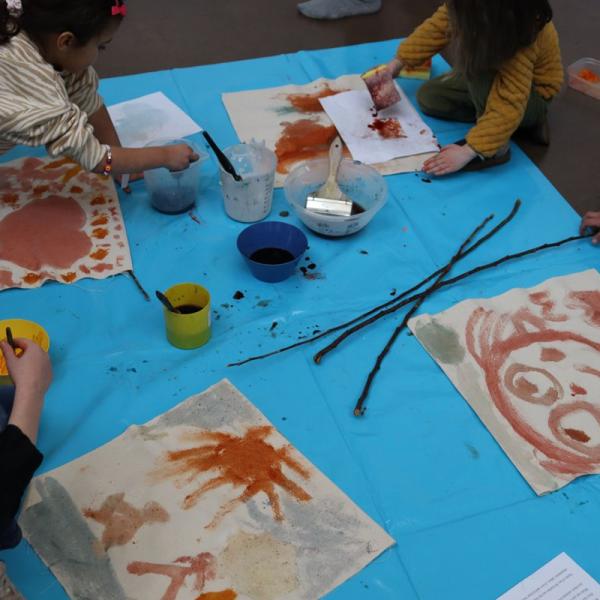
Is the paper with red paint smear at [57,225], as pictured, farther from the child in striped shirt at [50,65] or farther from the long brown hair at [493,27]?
the long brown hair at [493,27]

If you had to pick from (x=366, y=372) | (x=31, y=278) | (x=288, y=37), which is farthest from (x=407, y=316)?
(x=288, y=37)

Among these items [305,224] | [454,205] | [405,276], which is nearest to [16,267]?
[305,224]

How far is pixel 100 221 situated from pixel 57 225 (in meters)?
0.12

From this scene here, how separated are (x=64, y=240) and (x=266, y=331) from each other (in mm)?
660

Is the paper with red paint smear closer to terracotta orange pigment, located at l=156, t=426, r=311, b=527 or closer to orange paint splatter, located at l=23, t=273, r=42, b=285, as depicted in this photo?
orange paint splatter, located at l=23, t=273, r=42, b=285

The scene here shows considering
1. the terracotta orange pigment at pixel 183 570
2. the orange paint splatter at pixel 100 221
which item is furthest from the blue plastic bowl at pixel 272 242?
the terracotta orange pigment at pixel 183 570

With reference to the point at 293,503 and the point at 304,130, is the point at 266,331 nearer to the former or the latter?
the point at 293,503

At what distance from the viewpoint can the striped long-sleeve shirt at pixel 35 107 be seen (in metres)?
1.57

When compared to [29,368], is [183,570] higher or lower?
lower

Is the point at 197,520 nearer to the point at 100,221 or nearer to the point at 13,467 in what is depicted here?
the point at 13,467

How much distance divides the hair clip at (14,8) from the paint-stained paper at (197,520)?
0.99 metres

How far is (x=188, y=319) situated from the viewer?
158 centimetres

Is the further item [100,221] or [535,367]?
[100,221]

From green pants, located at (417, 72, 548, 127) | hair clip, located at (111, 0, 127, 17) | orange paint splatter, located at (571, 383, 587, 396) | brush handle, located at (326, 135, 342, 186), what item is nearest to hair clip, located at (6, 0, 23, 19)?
hair clip, located at (111, 0, 127, 17)
